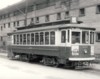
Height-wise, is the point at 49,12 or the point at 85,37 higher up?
the point at 49,12

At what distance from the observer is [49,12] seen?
38.3 m

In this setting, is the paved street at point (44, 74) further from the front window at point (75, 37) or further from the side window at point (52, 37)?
the side window at point (52, 37)

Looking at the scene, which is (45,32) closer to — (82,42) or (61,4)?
(82,42)

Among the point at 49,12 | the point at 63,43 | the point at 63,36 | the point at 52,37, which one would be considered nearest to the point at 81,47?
the point at 63,43

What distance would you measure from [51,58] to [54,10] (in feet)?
55.9

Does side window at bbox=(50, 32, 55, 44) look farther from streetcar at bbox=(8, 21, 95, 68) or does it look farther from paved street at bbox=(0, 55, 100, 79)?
paved street at bbox=(0, 55, 100, 79)

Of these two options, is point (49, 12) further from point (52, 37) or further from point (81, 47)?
point (81, 47)

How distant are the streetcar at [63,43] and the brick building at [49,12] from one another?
7692mm

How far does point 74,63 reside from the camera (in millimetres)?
18766

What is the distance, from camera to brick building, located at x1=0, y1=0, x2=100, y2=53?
28.7m

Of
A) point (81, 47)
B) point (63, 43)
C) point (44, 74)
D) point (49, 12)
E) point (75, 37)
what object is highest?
point (49, 12)

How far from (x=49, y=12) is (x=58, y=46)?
19269mm

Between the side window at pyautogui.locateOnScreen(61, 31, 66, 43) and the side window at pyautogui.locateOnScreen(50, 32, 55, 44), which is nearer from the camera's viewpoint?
the side window at pyautogui.locateOnScreen(61, 31, 66, 43)

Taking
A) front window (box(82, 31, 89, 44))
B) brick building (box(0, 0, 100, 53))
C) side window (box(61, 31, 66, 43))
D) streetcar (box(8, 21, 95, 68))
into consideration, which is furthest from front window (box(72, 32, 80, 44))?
brick building (box(0, 0, 100, 53))
